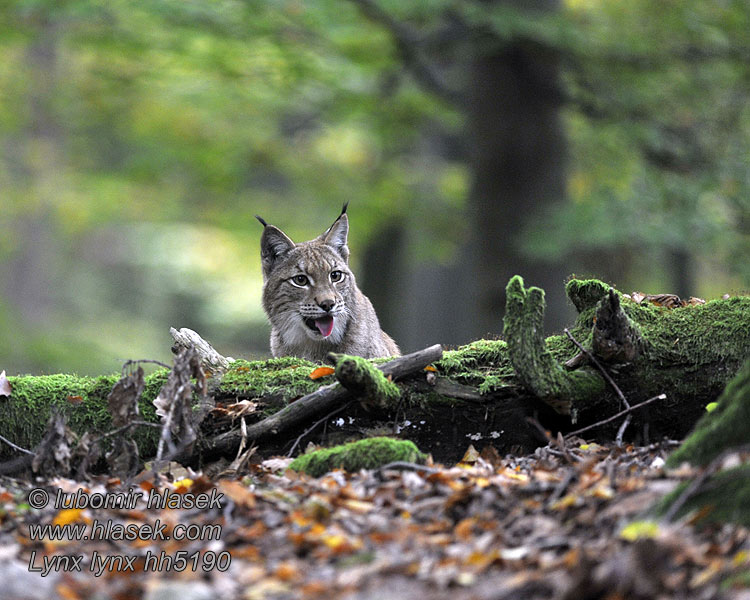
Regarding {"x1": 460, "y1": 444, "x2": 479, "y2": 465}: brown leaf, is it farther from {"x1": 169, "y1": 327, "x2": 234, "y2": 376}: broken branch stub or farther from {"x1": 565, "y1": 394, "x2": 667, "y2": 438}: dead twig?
{"x1": 169, "y1": 327, "x2": 234, "y2": 376}: broken branch stub

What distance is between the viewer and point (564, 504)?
3.67 metres

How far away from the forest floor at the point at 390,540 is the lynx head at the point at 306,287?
251 cm

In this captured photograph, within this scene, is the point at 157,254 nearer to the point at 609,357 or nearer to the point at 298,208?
the point at 298,208

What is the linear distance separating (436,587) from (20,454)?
10.9ft

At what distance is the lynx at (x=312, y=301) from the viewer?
23.2 feet

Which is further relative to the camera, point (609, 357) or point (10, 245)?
point (10, 245)

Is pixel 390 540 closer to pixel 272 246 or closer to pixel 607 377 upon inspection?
pixel 607 377

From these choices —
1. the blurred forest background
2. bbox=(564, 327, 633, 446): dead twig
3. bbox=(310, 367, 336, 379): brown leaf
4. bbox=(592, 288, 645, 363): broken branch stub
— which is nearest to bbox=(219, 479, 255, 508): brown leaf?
bbox=(310, 367, 336, 379): brown leaf

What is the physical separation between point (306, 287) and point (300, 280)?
8 centimetres

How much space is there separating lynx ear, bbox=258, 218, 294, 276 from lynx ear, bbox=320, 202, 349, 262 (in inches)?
13.9

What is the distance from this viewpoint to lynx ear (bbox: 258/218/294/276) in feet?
24.0

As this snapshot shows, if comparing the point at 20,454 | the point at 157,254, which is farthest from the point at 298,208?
the point at 20,454

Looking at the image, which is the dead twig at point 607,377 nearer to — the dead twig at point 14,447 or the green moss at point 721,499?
the green moss at point 721,499

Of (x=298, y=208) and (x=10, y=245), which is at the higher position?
(x=10, y=245)
